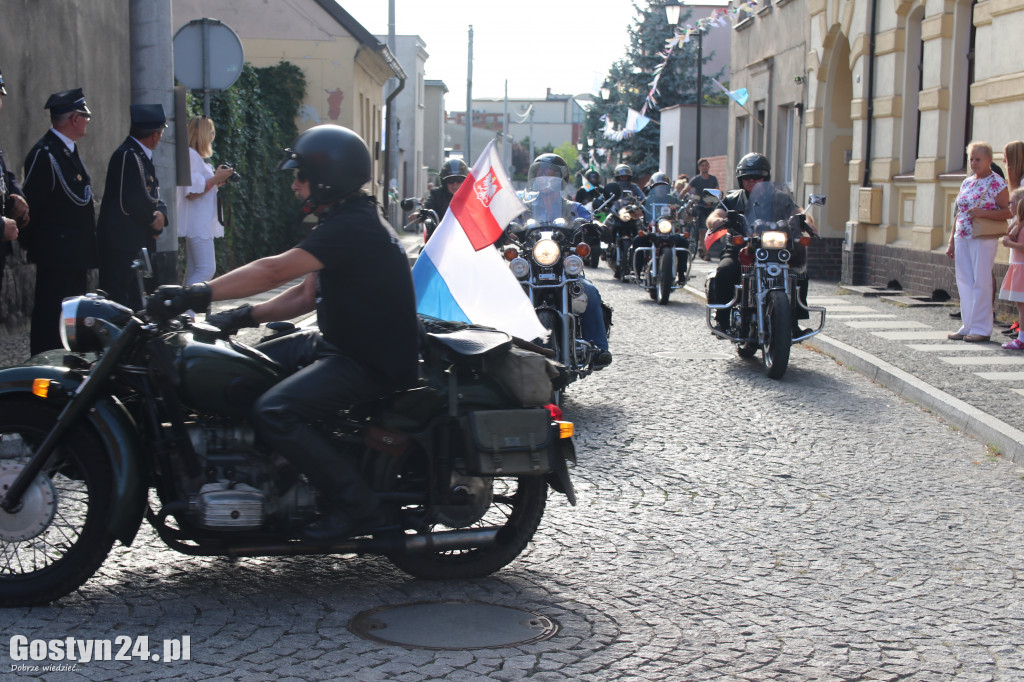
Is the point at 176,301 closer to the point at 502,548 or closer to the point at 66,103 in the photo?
the point at 502,548

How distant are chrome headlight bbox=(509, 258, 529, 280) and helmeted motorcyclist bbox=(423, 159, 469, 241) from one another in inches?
79.4

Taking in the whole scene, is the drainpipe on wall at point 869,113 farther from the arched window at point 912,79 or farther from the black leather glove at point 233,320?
the black leather glove at point 233,320

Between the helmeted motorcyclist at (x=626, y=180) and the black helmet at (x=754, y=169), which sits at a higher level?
the helmeted motorcyclist at (x=626, y=180)

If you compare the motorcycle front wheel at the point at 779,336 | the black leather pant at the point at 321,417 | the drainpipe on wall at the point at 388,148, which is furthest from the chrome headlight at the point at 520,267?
the drainpipe on wall at the point at 388,148

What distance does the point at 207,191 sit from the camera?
36.3ft

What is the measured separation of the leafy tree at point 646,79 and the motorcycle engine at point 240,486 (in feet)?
145

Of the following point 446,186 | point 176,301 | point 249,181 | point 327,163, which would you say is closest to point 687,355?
point 446,186

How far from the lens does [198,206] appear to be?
11016mm

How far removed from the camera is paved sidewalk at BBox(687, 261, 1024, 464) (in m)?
7.91

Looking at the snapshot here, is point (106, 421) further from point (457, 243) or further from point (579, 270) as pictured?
point (579, 270)

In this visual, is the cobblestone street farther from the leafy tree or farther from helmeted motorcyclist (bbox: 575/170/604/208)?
the leafy tree

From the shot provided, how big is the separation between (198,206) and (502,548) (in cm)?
720

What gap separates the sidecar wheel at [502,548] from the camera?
466cm

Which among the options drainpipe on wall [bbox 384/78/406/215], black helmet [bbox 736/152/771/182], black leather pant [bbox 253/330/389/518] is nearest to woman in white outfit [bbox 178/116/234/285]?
black helmet [bbox 736/152/771/182]
